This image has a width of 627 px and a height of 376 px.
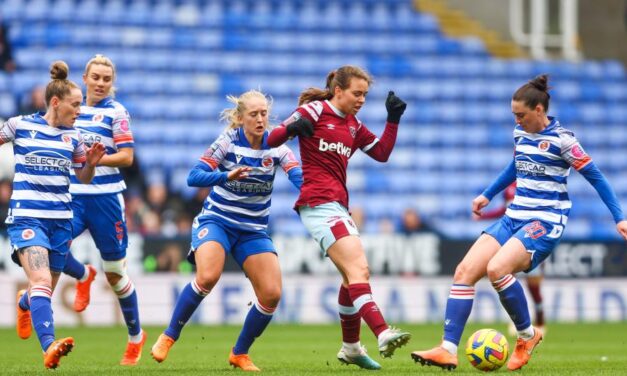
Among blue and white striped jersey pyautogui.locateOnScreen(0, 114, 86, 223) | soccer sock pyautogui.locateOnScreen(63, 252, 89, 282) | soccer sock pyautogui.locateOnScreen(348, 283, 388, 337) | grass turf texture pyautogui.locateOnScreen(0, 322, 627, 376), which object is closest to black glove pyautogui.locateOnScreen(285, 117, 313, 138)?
soccer sock pyautogui.locateOnScreen(348, 283, 388, 337)

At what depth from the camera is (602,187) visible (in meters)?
9.19

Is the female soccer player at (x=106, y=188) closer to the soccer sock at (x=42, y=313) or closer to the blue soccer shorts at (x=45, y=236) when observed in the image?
the blue soccer shorts at (x=45, y=236)

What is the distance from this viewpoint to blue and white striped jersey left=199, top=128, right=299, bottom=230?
9453 mm

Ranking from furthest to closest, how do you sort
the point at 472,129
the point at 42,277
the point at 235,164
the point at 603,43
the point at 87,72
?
the point at 603,43
the point at 472,129
the point at 87,72
the point at 235,164
the point at 42,277

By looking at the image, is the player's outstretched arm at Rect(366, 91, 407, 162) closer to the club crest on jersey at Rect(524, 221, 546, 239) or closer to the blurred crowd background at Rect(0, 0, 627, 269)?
the club crest on jersey at Rect(524, 221, 546, 239)

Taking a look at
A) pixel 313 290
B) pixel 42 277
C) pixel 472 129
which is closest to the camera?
pixel 42 277

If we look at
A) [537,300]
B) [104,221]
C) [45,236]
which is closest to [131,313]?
[104,221]

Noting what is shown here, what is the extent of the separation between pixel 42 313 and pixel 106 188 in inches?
70.8

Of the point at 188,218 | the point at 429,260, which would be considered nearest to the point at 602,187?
the point at 429,260

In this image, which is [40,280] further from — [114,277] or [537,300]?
[537,300]

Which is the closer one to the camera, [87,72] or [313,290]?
[87,72]

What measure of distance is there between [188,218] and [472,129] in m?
7.29

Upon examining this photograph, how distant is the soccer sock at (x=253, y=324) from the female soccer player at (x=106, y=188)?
1177mm

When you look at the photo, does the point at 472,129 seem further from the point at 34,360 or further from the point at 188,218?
the point at 34,360
